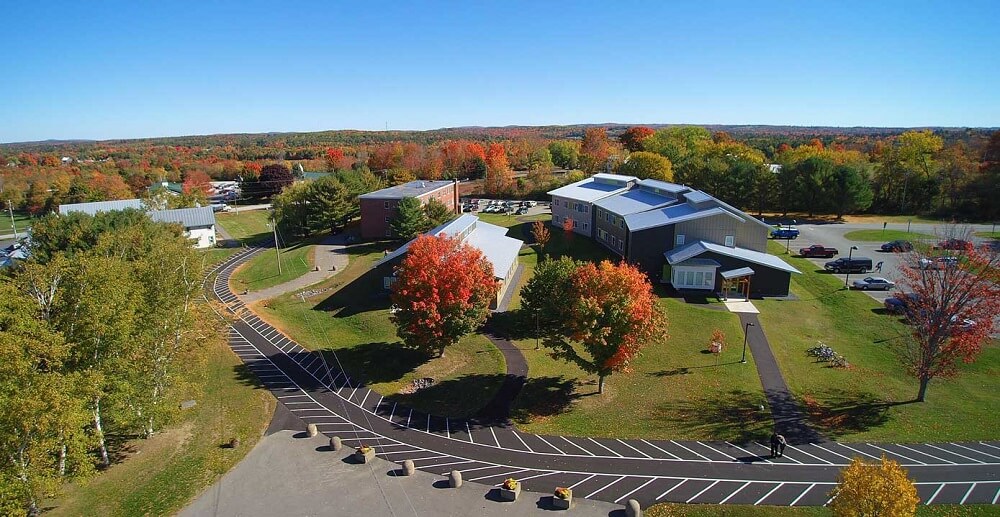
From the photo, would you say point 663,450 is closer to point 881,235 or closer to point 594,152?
point 881,235

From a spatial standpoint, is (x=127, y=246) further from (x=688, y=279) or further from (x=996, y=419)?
(x=996, y=419)

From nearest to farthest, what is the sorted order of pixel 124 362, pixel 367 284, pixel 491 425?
pixel 124 362 < pixel 491 425 < pixel 367 284

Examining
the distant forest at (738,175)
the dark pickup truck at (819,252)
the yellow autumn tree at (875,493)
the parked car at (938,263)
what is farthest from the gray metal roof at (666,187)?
the yellow autumn tree at (875,493)

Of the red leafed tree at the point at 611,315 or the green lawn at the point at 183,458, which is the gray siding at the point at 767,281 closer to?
the red leafed tree at the point at 611,315

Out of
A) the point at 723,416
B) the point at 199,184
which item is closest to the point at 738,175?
the point at 723,416

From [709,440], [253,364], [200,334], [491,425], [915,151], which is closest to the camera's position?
[709,440]

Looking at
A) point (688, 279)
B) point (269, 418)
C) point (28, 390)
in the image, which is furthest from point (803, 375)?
point (28, 390)
